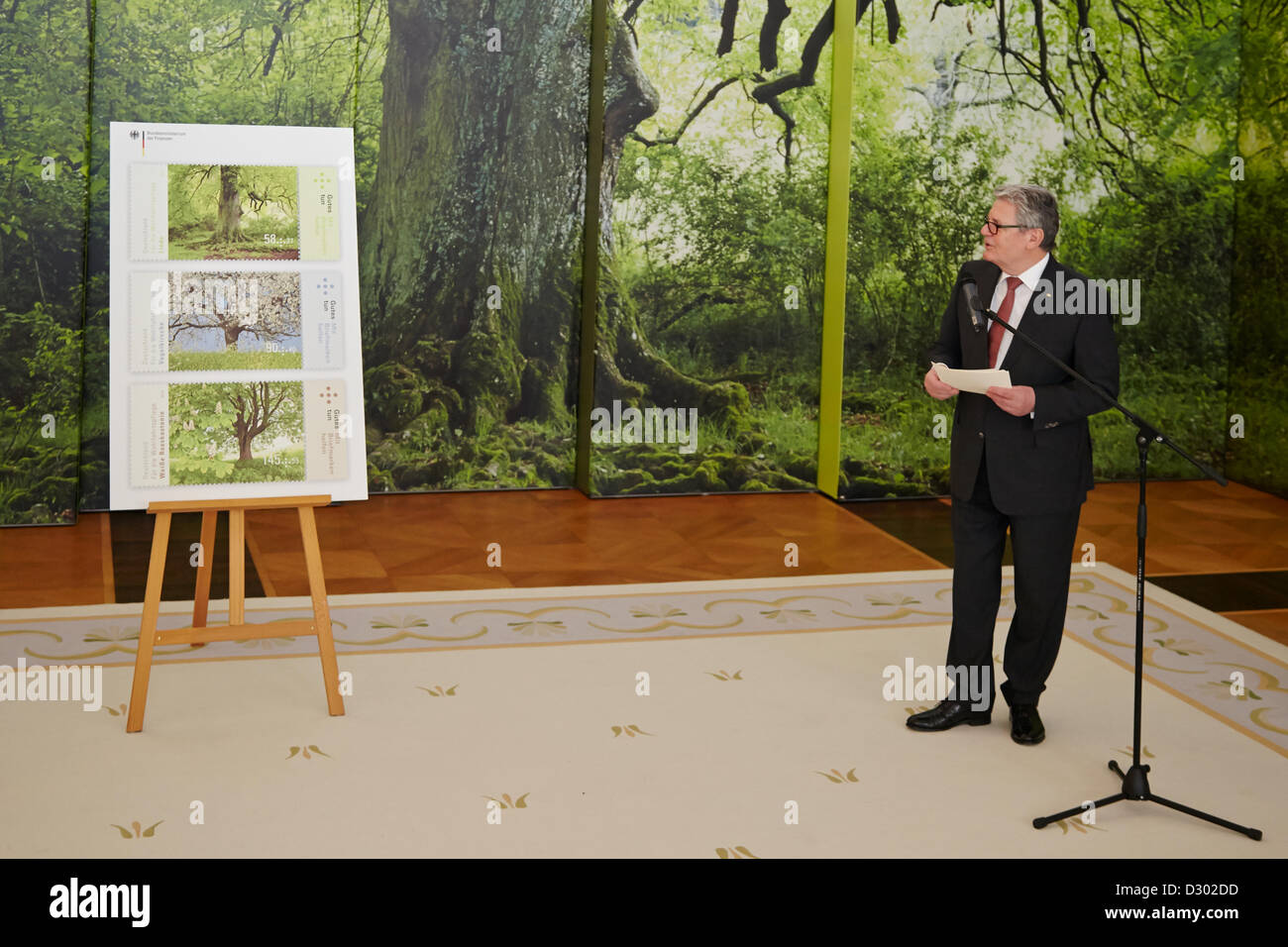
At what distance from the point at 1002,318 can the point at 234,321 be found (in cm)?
224

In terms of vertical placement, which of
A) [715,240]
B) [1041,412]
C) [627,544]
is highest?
[715,240]

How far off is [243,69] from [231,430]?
326cm

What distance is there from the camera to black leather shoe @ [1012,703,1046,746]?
3904 millimetres

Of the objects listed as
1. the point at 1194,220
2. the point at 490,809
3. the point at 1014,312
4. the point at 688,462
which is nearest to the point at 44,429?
the point at 688,462

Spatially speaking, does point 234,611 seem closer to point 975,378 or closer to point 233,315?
point 233,315

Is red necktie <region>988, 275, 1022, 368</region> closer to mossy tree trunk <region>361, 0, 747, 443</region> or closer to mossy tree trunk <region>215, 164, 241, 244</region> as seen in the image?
mossy tree trunk <region>215, 164, 241, 244</region>

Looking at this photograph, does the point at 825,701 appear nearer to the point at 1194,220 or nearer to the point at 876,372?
the point at 876,372

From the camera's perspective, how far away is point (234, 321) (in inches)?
162

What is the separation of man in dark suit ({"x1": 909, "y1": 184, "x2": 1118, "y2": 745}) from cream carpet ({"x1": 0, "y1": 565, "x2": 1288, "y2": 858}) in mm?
235

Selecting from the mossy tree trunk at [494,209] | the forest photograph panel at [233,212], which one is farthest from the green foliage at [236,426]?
the mossy tree trunk at [494,209]

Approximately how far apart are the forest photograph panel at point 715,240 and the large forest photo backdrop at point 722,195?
0.6 inches

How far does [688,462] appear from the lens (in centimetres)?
734
